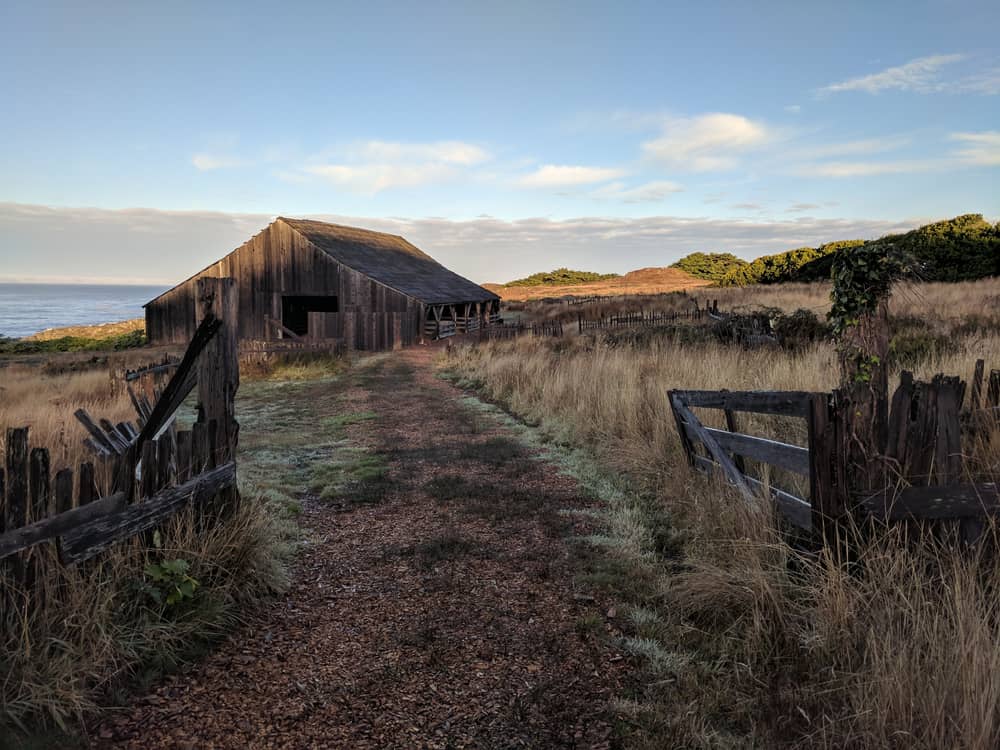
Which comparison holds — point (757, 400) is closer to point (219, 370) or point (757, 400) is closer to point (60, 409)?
point (219, 370)

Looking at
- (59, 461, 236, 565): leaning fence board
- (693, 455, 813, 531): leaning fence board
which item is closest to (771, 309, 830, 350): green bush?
(693, 455, 813, 531): leaning fence board

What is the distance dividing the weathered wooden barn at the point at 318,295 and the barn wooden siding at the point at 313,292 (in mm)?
47

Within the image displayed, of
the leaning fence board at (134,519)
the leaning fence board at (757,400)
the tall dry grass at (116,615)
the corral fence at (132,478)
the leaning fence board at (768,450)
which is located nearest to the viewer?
the tall dry grass at (116,615)

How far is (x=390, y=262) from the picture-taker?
31969mm

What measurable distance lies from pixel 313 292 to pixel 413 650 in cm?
2573

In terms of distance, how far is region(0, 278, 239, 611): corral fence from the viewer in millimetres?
2967

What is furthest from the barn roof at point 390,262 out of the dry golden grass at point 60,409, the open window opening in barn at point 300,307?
the dry golden grass at point 60,409

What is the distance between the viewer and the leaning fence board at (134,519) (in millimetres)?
3143

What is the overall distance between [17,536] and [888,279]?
5394 mm

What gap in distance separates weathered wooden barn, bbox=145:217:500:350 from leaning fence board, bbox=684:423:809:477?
22383mm

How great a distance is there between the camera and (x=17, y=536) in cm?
287

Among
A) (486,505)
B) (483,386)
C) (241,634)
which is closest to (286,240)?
(483,386)

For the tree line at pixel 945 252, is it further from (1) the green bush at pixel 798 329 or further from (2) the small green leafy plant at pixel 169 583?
(2) the small green leafy plant at pixel 169 583

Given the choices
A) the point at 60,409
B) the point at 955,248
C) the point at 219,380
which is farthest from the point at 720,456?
the point at 955,248
